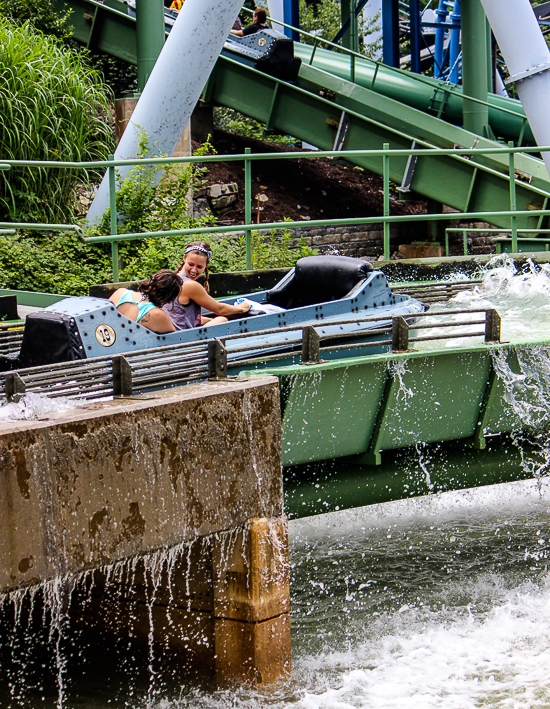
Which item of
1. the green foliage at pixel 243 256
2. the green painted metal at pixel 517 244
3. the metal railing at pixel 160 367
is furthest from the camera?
the green painted metal at pixel 517 244

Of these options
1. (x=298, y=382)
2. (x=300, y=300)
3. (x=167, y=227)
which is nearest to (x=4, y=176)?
(x=167, y=227)

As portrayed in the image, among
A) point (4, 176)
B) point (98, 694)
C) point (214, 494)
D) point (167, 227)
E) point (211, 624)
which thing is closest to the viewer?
point (214, 494)

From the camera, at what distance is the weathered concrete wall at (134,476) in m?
3.52

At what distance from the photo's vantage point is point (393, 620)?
5.72m

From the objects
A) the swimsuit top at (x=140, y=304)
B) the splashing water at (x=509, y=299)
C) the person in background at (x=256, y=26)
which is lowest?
the splashing water at (x=509, y=299)

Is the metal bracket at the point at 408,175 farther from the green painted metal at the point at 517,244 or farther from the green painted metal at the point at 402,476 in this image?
the green painted metal at the point at 402,476

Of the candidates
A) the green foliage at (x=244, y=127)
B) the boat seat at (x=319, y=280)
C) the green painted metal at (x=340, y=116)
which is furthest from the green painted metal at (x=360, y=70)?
the boat seat at (x=319, y=280)

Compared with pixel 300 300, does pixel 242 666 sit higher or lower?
lower

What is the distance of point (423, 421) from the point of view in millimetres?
5496

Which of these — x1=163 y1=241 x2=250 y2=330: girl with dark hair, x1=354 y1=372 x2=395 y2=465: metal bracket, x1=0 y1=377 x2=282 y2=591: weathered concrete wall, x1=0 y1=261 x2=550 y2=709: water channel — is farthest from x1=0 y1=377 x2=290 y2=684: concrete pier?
x1=163 y1=241 x2=250 y2=330: girl with dark hair

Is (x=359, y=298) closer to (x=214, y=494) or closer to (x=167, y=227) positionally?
(x=214, y=494)

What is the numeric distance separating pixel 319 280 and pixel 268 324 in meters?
0.89

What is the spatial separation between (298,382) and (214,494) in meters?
0.93

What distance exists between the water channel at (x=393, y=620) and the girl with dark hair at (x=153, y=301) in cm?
126
